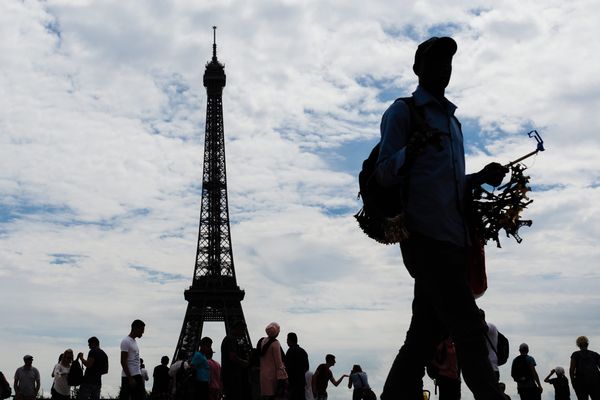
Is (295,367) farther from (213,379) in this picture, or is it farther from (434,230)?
(434,230)

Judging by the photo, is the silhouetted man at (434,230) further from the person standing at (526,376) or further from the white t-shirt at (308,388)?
the white t-shirt at (308,388)

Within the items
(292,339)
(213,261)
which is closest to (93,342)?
(292,339)

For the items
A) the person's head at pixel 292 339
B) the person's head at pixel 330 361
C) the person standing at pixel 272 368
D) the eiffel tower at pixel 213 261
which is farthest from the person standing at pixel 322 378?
the eiffel tower at pixel 213 261

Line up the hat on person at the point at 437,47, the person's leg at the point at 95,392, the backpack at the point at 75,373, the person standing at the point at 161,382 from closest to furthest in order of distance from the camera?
the hat on person at the point at 437,47
the person's leg at the point at 95,392
the backpack at the point at 75,373
the person standing at the point at 161,382

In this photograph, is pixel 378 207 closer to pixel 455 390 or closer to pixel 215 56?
pixel 455 390

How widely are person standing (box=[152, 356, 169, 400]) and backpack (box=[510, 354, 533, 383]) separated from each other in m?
6.00

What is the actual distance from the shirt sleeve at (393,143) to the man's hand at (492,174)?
0.42 meters

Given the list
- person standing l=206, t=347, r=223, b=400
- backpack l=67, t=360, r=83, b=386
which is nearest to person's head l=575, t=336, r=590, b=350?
person standing l=206, t=347, r=223, b=400

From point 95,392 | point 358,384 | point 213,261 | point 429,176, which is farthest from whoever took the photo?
point 213,261

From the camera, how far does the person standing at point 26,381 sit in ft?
51.3

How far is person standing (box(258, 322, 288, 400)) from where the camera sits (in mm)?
11844

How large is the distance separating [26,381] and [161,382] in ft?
7.86

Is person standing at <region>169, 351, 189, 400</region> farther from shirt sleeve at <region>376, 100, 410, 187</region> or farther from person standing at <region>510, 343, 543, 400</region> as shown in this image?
shirt sleeve at <region>376, 100, 410, 187</region>

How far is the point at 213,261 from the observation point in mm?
73688
